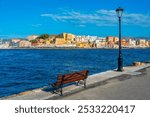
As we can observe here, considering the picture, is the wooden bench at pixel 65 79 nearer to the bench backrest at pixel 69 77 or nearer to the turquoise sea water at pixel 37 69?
the bench backrest at pixel 69 77

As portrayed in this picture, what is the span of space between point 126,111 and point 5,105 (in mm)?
3904

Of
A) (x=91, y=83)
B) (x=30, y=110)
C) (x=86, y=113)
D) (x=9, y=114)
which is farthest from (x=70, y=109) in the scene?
(x=91, y=83)

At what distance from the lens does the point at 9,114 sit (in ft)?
28.1

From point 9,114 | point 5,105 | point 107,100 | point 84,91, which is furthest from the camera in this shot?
point 84,91

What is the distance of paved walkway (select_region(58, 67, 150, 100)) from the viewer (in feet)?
37.0

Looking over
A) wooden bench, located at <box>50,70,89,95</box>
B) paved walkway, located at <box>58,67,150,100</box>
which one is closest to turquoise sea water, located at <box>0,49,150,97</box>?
wooden bench, located at <box>50,70,89,95</box>

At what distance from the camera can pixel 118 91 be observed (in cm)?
1262

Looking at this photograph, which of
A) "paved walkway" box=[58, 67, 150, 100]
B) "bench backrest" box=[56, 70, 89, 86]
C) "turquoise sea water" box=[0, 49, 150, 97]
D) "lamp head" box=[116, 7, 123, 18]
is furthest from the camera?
"turquoise sea water" box=[0, 49, 150, 97]

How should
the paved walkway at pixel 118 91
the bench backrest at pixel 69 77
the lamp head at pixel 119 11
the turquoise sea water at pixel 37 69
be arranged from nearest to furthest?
the paved walkway at pixel 118 91
the bench backrest at pixel 69 77
the lamp head at pixel 119 11
the turquoise sea water at pixel 37 69

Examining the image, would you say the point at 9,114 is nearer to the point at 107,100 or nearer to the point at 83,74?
the point at 107,100

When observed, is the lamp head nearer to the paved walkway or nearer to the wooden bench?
the paved walkway

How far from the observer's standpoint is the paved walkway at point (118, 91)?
11290mm

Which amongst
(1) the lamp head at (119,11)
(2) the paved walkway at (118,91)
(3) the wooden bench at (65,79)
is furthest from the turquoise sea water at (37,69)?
(2) the paved walkway at (118,91)

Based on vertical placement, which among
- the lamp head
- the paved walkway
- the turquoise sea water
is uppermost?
the lamp head
